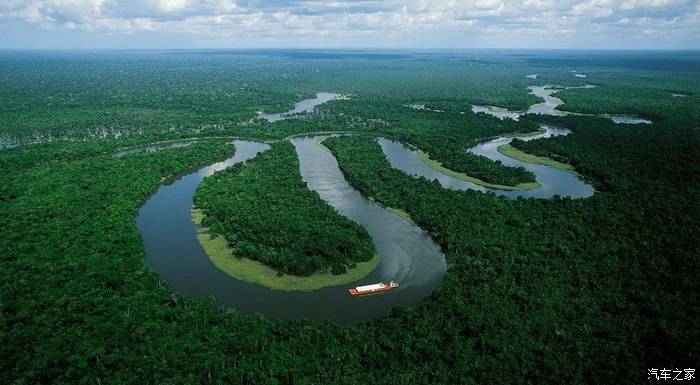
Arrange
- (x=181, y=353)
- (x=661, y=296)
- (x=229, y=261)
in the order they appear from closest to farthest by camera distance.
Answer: (x=181, y=353) < (x=661, y=296) < (x=229, y=261)

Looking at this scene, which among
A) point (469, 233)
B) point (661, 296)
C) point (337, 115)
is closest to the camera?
point (661, 296)

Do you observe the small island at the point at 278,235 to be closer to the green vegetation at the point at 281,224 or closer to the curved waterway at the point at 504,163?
the green vegetation at the point at 281,224

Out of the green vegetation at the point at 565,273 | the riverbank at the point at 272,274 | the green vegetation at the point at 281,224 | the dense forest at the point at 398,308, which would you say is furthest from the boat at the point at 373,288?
the green vegetation at the point at 565,273

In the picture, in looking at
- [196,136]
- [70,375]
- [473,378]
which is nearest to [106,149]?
[196,136]

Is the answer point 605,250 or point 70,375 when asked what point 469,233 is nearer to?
point 605,250

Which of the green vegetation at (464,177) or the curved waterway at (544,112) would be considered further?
the curved waterway at (544,112)

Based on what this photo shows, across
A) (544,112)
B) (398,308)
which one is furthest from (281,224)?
(544,112)

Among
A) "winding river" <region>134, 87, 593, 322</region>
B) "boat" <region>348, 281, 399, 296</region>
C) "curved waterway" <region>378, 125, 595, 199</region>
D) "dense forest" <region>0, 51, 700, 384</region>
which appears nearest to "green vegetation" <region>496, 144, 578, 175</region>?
"curved waterway" <region>378, 125, 595, 199</region>

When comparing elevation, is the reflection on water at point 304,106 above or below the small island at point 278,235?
above
